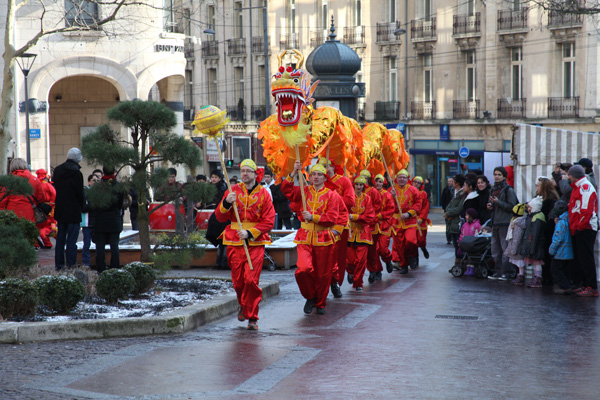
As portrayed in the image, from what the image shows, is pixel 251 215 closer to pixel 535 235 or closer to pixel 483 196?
pixel 535 235

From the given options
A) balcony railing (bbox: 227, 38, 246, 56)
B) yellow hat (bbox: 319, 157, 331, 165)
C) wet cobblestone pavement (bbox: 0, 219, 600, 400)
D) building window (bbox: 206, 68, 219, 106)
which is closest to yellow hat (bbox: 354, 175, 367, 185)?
yellow hat (bbox: 319, 157, 331, 165)

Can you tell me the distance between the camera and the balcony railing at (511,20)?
1438 inches

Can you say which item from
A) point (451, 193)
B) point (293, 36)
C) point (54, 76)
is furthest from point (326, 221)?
point (293, 36)

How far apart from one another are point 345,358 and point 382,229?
6738mm

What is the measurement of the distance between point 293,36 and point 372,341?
3980 centimetres

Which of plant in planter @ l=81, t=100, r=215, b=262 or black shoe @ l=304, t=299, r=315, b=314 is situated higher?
plant in planter @ l=81, t=100, r=215, b=262

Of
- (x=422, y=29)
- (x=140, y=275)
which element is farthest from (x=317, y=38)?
(x=140, y=275)

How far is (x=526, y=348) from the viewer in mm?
9117

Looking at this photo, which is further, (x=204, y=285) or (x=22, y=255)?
(x=204, y=285)

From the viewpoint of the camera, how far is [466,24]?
39.0 meters

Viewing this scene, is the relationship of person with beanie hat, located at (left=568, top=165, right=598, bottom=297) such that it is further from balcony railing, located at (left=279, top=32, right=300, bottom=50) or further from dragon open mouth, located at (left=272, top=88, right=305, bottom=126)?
balcony railing, located at (left=279, top=32, right=300, bottom=50)

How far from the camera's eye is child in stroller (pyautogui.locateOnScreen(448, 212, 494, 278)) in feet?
49.9

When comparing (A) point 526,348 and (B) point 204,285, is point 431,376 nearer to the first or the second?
(A) point 526,348

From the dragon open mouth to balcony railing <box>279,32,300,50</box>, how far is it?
37.0 metres
